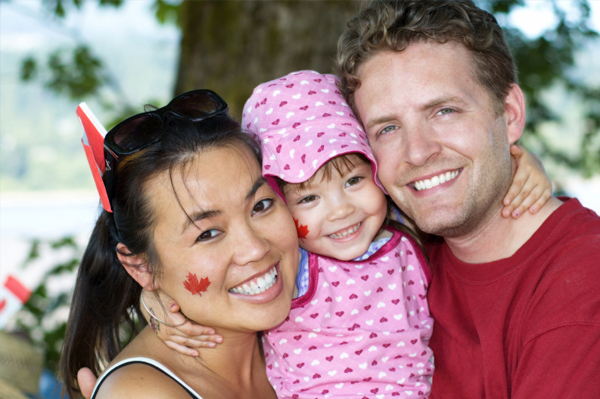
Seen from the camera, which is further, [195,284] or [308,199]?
[308,199]

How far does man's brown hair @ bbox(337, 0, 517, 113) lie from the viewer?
2463 mm

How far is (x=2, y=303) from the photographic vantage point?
4379 mm

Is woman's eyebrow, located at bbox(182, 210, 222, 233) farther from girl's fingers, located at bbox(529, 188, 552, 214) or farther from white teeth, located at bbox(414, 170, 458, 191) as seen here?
girl's fingers, located at bbox(529, 188, 552, 214)

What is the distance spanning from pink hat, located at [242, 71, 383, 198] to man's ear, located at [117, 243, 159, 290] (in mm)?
659

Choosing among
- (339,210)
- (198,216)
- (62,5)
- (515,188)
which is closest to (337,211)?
(339,210)

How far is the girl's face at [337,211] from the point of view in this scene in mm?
2531

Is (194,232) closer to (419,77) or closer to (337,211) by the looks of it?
(337,211)

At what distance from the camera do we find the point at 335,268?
8.37 ft

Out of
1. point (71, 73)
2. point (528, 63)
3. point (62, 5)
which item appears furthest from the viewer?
point (71, 73)

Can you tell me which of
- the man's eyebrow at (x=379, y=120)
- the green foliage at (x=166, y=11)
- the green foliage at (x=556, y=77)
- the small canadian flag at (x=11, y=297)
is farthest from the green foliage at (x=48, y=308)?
the green foliage at (x=556, y=77)

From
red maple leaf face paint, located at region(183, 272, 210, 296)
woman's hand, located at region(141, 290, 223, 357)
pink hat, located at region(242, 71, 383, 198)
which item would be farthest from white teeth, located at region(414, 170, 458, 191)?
woman's hand, located at region(141, 290, 223, 357)

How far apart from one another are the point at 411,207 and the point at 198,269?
1027mm

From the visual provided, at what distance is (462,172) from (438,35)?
0.63m

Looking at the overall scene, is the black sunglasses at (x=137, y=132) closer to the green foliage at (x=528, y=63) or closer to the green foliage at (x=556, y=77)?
the green foliage at (x=528, y=63)
